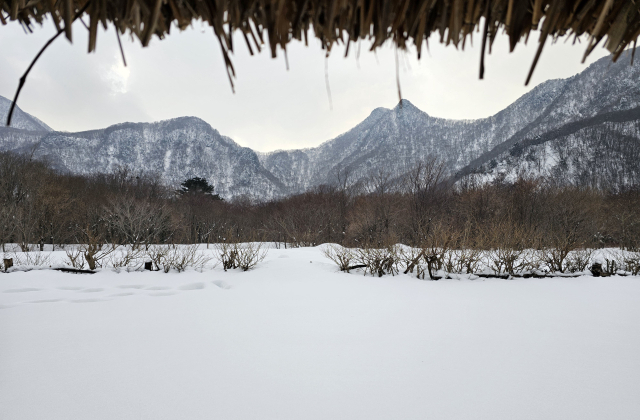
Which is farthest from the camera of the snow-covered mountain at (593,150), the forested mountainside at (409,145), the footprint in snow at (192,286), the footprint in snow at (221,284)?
the forested mountainside at (409,145)

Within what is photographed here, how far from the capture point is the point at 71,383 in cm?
253

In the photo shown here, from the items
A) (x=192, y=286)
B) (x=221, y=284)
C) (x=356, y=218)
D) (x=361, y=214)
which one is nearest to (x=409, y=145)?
(x=361, y=214)

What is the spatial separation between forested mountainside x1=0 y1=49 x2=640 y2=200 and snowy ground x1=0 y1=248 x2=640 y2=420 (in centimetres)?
5422

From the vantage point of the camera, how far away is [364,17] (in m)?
1.23

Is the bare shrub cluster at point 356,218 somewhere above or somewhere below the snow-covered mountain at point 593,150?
below

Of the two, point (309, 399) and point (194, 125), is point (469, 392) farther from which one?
point (194, 125)

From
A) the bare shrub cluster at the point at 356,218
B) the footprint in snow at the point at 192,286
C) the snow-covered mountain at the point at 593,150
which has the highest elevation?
the snow-covered mountain at the point at 593,150

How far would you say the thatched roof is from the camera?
3.46ft

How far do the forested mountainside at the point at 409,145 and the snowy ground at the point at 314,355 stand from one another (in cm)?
5422

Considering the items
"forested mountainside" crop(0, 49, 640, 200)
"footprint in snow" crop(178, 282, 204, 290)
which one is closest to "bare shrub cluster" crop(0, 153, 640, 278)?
"footprint in snow" crop(178, 282, 204, 290)

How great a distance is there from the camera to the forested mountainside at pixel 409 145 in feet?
183

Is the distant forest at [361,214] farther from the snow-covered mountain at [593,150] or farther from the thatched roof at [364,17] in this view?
the snow-covered mountain at [593,150]

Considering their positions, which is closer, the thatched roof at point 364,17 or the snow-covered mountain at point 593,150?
the thatched roof at point 364,17

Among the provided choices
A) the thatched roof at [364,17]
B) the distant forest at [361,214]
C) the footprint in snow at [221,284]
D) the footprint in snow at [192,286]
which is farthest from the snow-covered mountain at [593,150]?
the thatched roof at [364,17]
